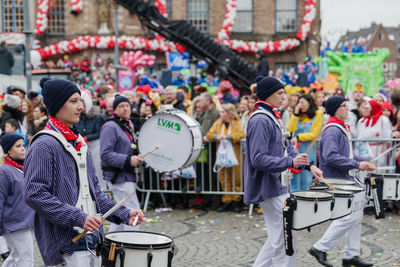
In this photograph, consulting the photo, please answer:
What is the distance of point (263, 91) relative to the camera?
193 inches

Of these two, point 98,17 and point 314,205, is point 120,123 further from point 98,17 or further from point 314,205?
point 98,17

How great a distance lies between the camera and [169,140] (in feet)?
23.5

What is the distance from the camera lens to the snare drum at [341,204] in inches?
185

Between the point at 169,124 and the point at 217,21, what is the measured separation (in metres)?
24.0

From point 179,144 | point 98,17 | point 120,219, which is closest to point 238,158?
point 179,144

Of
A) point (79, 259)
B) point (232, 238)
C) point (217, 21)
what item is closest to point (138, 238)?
point (79, 259)

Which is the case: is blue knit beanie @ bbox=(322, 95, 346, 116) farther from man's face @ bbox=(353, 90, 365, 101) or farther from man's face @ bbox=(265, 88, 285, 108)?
man's face @ bbox=(353, 90, 365, 101)

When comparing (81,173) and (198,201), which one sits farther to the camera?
(198,201)

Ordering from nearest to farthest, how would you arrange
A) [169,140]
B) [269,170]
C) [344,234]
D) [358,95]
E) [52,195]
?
[52,195], [269,170], [344,234], [169,140], [358,95]

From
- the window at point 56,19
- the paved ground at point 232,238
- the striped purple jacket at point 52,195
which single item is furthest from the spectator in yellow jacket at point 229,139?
the window at point 56,19

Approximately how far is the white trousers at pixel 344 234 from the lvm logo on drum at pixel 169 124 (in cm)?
239

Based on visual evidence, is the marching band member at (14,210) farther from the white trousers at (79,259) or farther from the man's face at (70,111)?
the man's face at (70,111)

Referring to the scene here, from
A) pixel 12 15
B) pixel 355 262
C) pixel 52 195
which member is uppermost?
pixel 12 15

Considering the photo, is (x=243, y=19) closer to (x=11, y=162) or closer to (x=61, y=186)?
(x=11, y=162)
